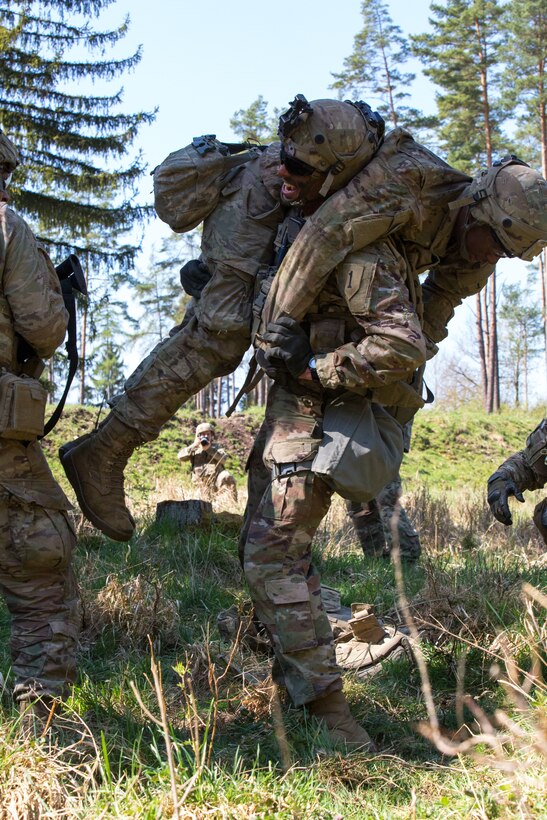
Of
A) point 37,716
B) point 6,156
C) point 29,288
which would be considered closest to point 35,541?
point 37,716

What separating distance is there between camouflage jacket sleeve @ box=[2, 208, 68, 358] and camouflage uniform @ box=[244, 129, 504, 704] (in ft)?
3.39

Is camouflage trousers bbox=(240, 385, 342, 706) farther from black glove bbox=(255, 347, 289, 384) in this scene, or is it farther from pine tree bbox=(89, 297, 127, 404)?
pine tree bbox=(89, 297, 127, 404)

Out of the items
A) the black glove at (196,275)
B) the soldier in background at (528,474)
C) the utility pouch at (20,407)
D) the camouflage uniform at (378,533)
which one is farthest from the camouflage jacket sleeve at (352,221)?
the camouflage uniform at (378,533)

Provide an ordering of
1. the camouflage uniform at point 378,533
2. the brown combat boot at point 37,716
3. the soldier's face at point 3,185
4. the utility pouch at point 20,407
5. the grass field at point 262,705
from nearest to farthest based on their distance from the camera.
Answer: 1. the grass field at point 262,705
2. the brown combat boot at point 37,716
3. the utility pouch at point 20,407
4. the soldier's face at point 3,185
5. the camouflage uniform at point 378,533

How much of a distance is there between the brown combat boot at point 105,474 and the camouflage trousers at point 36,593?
0.77m

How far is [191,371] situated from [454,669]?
2092 mm

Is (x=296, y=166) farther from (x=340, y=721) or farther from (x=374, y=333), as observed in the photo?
(x=340, y=721)

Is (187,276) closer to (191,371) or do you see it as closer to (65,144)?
(191,371)

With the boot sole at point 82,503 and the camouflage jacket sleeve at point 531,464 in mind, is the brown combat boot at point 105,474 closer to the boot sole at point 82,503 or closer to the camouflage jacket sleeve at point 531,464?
the boot sole at point 82,503

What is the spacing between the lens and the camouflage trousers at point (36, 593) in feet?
13.1

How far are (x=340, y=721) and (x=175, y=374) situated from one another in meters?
2.07

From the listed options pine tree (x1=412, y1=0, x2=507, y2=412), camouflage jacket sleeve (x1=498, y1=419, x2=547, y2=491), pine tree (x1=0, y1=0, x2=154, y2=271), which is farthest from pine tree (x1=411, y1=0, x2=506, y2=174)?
camouflage jacket sleeve (x1=498, y1=419, x2=547, y2=491)

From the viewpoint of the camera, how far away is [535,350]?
4994 centimetres

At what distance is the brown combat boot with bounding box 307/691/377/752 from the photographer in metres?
3.71
